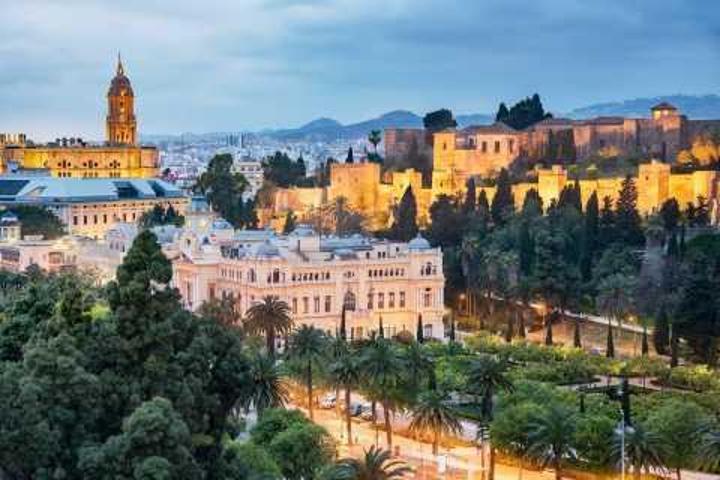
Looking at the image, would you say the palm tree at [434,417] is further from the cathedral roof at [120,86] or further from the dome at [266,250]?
the cathedral roof at [120,86]

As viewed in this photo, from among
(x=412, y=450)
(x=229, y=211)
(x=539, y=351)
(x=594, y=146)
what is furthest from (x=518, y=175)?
(x=412, y=450)

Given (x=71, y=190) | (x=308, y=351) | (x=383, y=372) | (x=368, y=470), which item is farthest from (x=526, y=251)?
(x=71, y=190)

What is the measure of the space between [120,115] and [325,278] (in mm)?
67649

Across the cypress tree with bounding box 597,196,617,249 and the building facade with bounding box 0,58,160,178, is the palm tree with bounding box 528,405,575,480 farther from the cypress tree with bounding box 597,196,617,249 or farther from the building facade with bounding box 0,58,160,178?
the building facade with bounding box 0,58,160,178

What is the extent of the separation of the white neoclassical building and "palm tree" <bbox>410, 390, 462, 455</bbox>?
59.7 feet

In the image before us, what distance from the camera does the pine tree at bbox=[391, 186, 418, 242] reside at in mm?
69125

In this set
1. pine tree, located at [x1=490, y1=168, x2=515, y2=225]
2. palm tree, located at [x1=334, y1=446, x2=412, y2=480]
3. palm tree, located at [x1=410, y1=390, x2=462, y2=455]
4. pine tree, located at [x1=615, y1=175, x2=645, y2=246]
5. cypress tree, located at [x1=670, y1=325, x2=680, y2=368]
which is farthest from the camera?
pine tree, located at [x1=490, y1=168, x2=515, y2=225]

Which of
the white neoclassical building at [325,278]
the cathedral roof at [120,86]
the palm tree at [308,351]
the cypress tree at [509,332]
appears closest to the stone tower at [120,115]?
the cathedral roof at [120,86]

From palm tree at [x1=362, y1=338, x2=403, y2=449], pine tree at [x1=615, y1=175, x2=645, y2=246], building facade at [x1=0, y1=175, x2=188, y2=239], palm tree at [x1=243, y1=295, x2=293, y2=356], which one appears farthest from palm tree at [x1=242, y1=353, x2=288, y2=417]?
building facade at [x1=0, y1=175, x2=188, y2=239]

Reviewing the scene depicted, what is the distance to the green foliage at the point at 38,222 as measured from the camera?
252ft

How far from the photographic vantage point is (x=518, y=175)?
7650cm

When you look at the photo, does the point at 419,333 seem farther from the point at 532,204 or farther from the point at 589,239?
the point at 532,204

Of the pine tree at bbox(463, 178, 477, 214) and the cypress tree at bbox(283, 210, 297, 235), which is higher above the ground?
the pine tree at bbox(463, 178, 477, 214)

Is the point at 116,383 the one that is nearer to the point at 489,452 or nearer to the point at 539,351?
the point at 489,452
